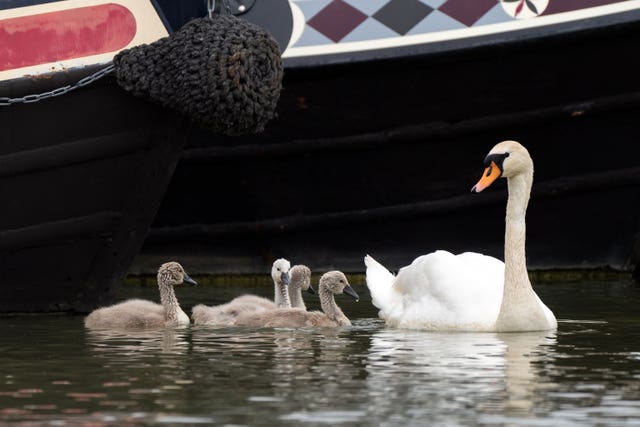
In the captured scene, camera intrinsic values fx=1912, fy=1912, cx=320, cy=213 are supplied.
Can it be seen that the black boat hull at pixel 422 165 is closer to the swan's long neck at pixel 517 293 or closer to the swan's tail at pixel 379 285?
the swan's tail at pixel 379 285

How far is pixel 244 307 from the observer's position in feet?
36.1

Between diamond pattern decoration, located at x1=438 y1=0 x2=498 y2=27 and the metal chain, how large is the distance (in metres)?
3.05

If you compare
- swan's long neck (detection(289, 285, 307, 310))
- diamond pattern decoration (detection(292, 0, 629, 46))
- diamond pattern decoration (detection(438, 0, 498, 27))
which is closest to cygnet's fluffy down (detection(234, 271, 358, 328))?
swan's long neck (detection(289, 285, 307, 310))

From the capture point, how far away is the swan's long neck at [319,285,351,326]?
10.8 m

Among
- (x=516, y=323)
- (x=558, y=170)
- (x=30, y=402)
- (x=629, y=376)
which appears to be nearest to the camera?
(x=30, y=402)

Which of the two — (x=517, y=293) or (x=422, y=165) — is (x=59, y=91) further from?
(x=422, y=165)

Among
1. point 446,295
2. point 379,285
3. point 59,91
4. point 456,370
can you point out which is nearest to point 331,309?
point 446,295

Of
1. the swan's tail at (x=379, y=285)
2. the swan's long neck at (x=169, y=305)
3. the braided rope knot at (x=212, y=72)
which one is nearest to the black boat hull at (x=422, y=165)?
the swan's tail at (x=379, y=285)

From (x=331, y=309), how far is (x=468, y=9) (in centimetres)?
323

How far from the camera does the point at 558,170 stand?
1412 centimetres

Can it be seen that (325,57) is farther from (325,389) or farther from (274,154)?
(325,389)

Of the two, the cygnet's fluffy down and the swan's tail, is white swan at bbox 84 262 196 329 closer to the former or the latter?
the cygnet's fluffy down

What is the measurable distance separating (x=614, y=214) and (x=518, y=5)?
1.89 meters

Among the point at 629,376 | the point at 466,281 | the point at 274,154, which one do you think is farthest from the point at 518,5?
the point at 629,376
